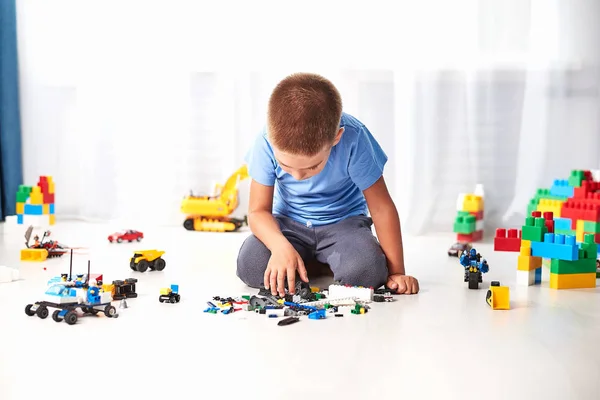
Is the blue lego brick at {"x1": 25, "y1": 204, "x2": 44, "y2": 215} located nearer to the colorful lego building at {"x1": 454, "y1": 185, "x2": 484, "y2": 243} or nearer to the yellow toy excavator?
the yellow toy excavator

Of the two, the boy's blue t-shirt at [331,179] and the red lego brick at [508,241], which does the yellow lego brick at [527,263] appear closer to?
the red lego brick at [508,241]

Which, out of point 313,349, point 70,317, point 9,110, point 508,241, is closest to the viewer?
point 313,349

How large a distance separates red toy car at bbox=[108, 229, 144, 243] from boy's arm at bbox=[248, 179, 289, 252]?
30.3 inches

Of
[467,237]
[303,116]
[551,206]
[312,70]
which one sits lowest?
[467,237]

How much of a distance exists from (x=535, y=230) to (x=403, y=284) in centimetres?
32

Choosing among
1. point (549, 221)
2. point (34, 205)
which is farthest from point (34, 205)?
point (549, 221)

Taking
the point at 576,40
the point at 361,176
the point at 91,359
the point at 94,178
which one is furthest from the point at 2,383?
the point at 576,40

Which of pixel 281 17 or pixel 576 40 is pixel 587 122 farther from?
pixel 281 17

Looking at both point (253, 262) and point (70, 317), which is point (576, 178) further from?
point (70, 317)

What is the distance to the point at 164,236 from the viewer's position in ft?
8.39

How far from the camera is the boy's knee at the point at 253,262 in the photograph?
1663 mm

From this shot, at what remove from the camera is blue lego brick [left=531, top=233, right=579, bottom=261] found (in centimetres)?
170

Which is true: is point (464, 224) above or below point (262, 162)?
below

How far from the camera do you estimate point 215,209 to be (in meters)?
2.70
